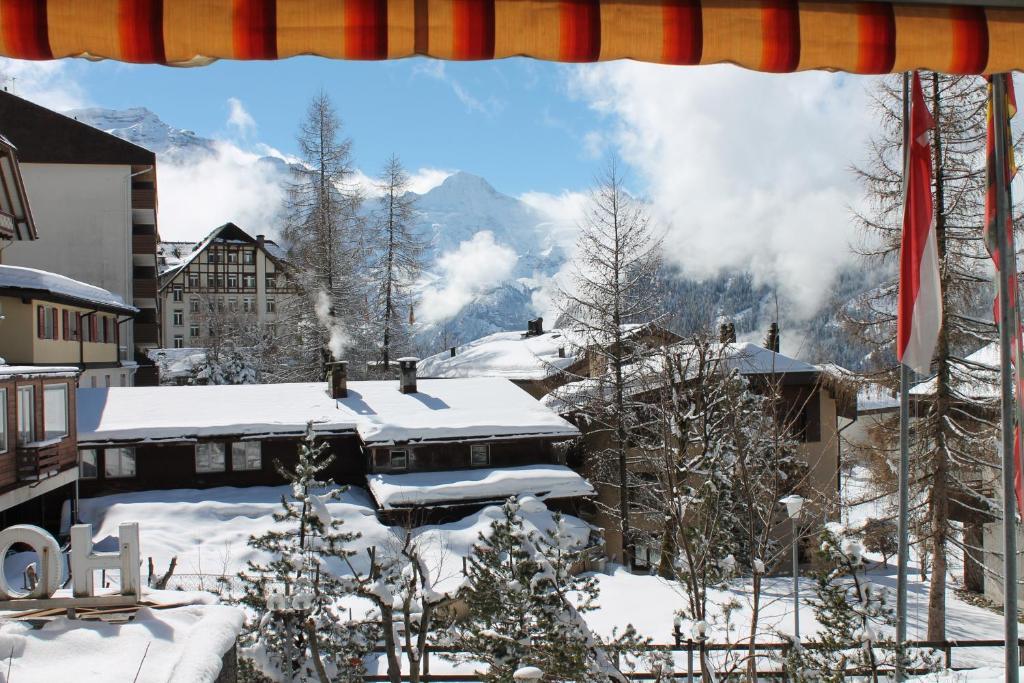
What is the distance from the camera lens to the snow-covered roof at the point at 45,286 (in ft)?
82.7

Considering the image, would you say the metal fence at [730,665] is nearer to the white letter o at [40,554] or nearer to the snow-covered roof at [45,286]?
the white letter o at [40,554]

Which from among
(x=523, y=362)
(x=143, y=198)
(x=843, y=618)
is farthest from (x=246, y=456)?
(x=143, y=198)

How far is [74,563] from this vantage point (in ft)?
16.0

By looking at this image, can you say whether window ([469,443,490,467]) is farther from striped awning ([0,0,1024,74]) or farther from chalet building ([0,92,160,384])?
chalet building ([0,92,160,384])

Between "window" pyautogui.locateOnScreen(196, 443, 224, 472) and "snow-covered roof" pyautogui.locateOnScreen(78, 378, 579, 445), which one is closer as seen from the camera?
"snow-covered roof" pyautogui.locateOnScreen(78, 378, 579, 445)

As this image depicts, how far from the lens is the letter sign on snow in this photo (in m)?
4.80

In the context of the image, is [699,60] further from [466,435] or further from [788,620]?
[466,435]

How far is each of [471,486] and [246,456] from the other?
794 cm

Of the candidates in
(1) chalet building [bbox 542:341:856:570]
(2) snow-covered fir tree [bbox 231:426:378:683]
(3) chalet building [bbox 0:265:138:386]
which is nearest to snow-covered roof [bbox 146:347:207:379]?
(3) chalet building [bbox 0:265:138:386]

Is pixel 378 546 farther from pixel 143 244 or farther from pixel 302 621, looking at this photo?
pixel 143 244

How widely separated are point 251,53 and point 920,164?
4.67 metres

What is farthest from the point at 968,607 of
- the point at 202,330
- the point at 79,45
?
the point at 202,330

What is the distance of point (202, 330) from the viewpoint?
68688 millimetres

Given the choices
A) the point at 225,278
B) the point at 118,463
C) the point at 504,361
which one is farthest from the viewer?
the point at 225,278
